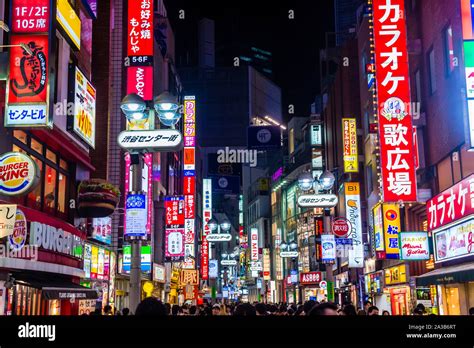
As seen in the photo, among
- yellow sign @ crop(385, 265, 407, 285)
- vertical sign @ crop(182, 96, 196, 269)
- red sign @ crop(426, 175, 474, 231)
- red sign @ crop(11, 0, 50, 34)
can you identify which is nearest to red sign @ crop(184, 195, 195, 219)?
vertical sign @ crop(182, 96, 196, 269)

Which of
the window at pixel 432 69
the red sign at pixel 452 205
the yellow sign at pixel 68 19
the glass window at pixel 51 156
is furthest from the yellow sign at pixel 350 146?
the glass window at pixel 51 156

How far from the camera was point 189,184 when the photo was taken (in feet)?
170

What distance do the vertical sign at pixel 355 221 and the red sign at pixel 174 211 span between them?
11489 millimetres

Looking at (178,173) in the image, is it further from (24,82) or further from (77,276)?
(24,82)

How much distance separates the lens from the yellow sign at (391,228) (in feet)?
91.7

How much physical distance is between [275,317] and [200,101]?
115 m

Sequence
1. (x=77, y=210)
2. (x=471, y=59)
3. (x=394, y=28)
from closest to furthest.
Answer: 1. (x=471, y=59)
2. (x=77, y=210)
3. (x=394, y=28)

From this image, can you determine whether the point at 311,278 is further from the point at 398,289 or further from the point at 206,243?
the point at 398,289

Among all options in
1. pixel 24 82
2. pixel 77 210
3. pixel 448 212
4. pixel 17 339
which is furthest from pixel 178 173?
pixel 17 339

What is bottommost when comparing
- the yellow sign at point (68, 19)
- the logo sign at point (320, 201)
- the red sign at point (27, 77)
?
the logo sign at point (320, 201)

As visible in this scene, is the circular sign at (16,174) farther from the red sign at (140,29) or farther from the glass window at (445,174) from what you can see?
the glass window at (445,174)

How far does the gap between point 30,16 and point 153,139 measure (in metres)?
5.05

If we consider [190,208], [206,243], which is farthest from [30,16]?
[206,243]

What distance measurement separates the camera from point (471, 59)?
1681cm
